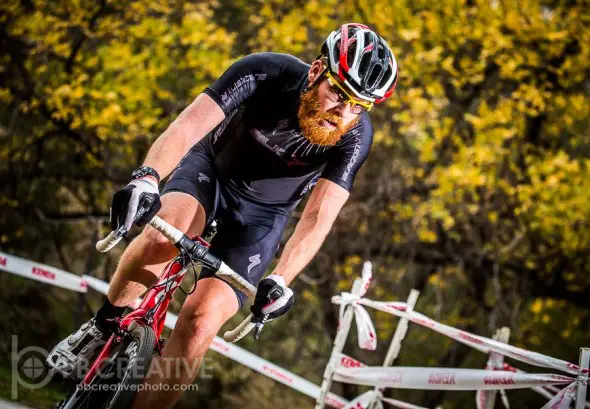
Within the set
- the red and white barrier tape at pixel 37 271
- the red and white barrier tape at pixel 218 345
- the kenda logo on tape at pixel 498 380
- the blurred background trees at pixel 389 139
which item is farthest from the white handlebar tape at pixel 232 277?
the blurred background trees at pixel 389 139

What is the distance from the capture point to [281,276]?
10.9 ft

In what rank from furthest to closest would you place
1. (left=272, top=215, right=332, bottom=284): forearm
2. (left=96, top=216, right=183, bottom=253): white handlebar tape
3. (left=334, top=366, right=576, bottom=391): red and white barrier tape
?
(left=334, top=366, right=576, bottom=391): red and white barrier tape, (left=272, top=215, right=332, bottom=284): forearm, (left=96, top=216, right=183, bottom=253): white handlebar tape

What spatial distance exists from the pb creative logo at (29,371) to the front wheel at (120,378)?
3.06 meters

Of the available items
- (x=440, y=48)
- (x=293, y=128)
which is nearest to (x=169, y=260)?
(x=293, y=128)

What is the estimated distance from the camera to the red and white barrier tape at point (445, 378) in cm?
411

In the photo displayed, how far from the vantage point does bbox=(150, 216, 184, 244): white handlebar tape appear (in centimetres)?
298

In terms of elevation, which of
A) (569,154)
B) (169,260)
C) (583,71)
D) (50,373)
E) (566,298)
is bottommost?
(50,373)

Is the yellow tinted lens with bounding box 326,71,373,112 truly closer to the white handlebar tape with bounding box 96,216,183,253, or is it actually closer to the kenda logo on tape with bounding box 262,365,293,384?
the white handlebar tape with bounding box 96,216,183,253

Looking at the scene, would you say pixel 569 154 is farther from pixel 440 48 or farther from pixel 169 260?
pixel 169 260

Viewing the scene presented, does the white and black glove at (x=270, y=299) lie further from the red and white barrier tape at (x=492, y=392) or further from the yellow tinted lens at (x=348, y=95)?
the red and white barrier tape at (x=492, y=392)

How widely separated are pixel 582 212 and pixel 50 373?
720cm

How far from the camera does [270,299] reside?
10.2ft

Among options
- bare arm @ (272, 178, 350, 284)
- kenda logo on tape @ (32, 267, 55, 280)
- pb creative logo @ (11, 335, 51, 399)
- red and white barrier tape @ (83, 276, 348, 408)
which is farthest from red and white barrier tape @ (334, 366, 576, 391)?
kenda logo on tape @ (32, 267, 55, 280)

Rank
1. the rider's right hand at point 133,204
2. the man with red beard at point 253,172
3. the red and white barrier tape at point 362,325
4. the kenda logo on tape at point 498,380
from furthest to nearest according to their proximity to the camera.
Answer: the red and white barrier tape at point 362,325 → the kenda logo on tape at point 498,380 → the man with red beard at point 253,172 → the rider's right hand at point 133,204
